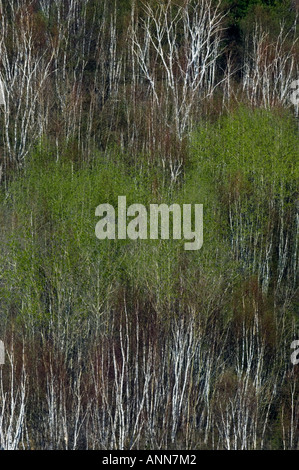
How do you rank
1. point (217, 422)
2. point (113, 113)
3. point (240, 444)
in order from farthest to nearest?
point (113, 113) → point (217, 422) → point (240, 444)

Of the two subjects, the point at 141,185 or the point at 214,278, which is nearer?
the point at 214,278

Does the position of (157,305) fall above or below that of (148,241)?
below

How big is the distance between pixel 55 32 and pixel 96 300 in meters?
12.5

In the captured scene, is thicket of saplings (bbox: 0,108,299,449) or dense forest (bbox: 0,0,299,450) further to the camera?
dense forest (bbox: 0,0,299,450)

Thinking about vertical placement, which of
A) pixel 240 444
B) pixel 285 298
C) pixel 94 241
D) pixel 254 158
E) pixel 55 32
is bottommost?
pixel 240 444

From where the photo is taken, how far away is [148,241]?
21.9 m

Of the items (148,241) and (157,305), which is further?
(148,241)

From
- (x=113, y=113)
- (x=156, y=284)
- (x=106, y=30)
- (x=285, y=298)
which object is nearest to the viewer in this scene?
(x=156, y=284)

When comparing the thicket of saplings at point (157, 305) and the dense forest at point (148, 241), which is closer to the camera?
the thicket of saplings at point (157, 305)

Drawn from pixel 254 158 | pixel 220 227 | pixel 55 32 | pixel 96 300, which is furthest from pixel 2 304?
pixel 55 32

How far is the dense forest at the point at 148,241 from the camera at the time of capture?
60.7 feet

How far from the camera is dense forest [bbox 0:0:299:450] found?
1850 centimetres

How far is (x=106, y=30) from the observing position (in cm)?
3181

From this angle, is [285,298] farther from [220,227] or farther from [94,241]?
[94,241]
